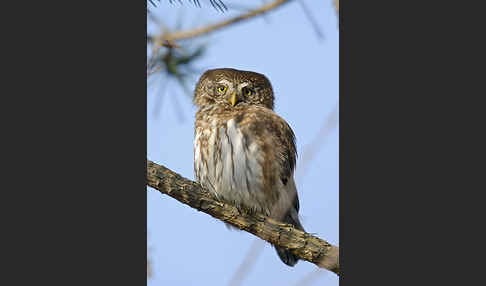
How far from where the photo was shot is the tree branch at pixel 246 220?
2.93m

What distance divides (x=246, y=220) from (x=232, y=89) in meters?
0.87

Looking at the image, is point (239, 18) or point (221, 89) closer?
point (239, 18)

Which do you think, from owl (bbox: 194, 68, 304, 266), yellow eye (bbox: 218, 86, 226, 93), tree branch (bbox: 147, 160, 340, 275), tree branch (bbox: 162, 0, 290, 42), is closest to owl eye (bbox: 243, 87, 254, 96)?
owl (bbox: 194, 68, 304, 266)

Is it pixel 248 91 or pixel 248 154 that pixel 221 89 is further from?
pixel 248 154

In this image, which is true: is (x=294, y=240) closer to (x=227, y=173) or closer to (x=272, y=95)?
(x=227, y=173)

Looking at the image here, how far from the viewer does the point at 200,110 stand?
367 centimetres

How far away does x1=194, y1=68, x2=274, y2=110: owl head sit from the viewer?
3240 millimetres

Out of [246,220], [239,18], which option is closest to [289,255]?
[246,220]

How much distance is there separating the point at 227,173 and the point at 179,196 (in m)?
0.41

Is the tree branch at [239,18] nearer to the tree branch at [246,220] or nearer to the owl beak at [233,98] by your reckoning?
the tree branch at [246,220]

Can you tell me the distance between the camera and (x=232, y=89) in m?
3.52

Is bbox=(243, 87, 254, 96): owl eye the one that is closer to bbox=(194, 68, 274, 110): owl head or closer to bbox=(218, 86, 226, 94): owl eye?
→ bbox=(194, 68, 274, 110): owl head
